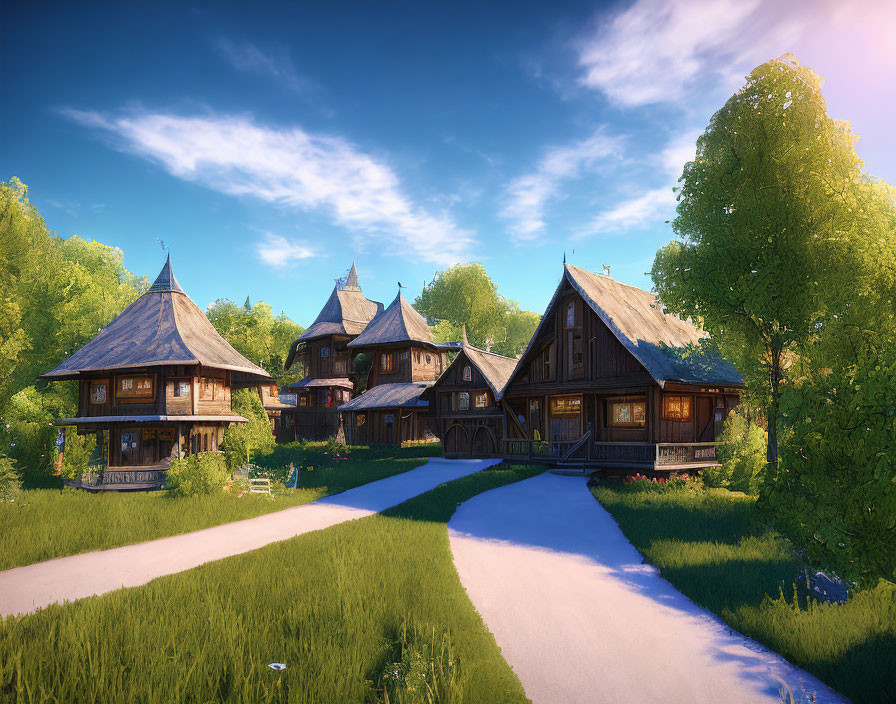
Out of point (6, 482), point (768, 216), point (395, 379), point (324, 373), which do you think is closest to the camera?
point (768, 216)

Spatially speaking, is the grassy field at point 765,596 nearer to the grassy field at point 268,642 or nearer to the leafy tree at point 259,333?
the grassy field at point 268,642

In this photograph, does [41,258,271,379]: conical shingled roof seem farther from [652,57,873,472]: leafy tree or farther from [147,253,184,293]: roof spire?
[652,57,873,472]: leafy tree

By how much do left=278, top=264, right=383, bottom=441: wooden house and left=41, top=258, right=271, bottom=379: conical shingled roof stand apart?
67.8 ft

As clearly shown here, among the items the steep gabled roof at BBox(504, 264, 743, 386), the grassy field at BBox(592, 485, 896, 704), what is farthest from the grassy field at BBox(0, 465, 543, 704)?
the steep gabled roof at BBox(504, 264, 743, 386)

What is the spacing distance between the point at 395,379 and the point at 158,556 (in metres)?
36.2

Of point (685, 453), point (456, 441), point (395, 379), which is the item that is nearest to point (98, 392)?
point (456, 441)

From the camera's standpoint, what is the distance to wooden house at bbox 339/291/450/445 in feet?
136

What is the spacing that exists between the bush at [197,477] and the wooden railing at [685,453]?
59.7ft

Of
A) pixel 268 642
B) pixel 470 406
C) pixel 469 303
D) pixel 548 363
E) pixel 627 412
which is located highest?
pixel 469 303

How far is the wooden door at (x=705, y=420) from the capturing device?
85.8ft

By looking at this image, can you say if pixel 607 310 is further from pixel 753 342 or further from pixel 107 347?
pixel 107 347

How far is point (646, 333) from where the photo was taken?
25.7 m

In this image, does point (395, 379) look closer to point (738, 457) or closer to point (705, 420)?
point (705, 420)

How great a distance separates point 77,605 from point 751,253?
20.1m
